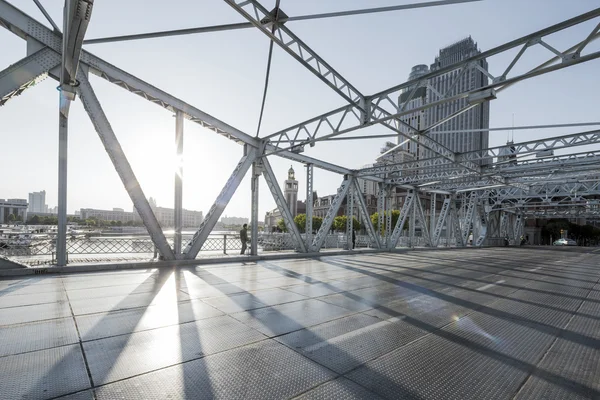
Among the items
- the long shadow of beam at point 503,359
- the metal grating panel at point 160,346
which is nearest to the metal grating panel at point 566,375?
→ the long shadow of beam at point 503,359

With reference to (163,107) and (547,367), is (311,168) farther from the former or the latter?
(547,367)

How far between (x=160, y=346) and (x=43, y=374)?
1.23 m

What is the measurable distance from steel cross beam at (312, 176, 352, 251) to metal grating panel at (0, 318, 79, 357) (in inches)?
560

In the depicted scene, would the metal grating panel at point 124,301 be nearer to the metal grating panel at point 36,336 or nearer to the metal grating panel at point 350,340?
the metal grating panel at point 36,336

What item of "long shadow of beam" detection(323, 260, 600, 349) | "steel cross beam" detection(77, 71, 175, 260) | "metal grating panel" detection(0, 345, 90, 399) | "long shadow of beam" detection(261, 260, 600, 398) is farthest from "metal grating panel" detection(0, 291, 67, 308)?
"long shadow of beam" detection(323, 260, 600, 349)

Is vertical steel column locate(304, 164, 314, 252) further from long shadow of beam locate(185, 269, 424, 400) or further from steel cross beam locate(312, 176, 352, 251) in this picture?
long shadow of beam locate(185, 269, 424, 400)

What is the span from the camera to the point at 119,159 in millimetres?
10508

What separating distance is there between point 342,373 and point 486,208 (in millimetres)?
42926

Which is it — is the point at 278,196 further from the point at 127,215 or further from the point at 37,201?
the point at 37,201

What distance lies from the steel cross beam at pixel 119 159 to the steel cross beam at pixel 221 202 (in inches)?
48.9

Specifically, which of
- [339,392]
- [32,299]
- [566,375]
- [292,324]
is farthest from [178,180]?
[566,375]

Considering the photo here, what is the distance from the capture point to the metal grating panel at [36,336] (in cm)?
400

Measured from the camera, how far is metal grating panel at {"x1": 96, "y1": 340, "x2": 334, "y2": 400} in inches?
119

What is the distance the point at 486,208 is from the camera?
3925 centimetres
